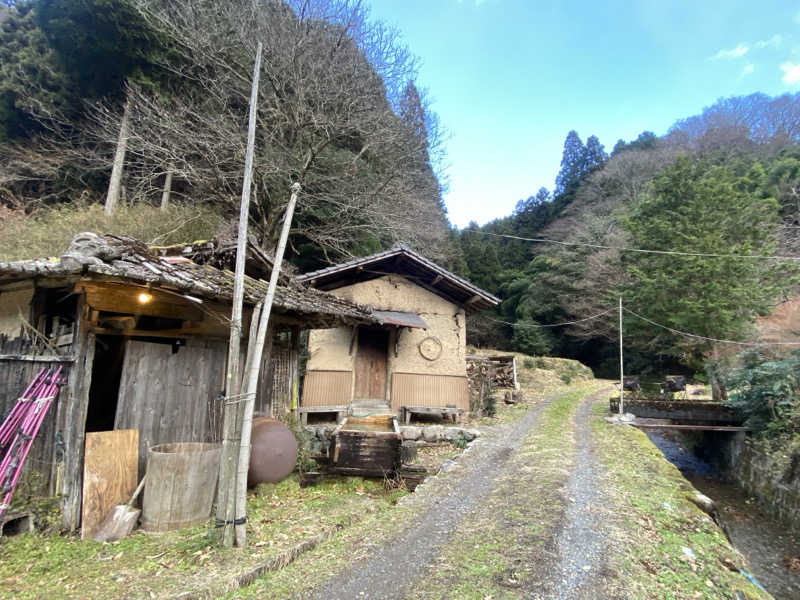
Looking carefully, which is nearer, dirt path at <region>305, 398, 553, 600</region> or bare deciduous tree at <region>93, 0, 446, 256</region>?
dirt path at <region>305, 398, 553, 600</region>

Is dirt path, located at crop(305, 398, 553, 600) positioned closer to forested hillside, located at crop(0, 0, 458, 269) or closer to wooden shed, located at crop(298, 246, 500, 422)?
wooden shed, located at crop(298, 246, 500, 422)

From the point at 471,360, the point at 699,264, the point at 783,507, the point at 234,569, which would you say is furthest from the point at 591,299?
the point at 234,569

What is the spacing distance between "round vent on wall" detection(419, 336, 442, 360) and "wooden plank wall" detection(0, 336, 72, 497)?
880 centimetres

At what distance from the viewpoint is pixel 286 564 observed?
12.9 feet

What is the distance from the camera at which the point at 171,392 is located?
5.47 m

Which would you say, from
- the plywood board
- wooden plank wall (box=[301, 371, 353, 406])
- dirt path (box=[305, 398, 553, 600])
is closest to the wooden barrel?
the plywood board

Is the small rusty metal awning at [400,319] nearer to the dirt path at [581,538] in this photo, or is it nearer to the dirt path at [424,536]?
the dirt path at [424,536]

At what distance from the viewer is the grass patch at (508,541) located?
3.45m

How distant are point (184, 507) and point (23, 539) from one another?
60.0 inches

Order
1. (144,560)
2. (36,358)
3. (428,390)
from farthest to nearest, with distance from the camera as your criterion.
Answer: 1. (428,390)
2. (36,358)
3. (144,560)

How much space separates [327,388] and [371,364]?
5.56ft

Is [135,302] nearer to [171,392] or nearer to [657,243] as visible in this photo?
[171,392]

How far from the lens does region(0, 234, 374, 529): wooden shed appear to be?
4410 millimetres

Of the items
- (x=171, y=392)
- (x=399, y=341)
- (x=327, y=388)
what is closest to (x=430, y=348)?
(x=399, y=341)
